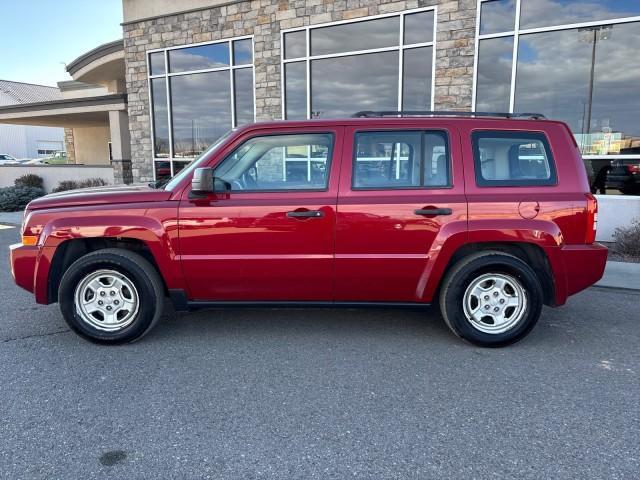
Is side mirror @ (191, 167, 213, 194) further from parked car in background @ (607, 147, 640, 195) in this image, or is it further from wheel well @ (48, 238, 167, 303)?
parked car in background @ (607, 147, 640, 195)

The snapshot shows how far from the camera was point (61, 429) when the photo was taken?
8.96 ft

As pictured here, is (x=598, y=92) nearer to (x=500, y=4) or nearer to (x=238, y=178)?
(x=500, y=4)

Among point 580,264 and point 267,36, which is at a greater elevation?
point 267,36

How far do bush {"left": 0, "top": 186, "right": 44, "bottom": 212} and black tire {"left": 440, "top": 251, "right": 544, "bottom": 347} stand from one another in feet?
46.1

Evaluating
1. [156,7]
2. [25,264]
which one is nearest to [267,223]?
[25,264]

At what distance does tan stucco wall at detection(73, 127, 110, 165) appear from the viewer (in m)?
26.9

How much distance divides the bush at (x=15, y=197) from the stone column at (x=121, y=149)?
2.53 m

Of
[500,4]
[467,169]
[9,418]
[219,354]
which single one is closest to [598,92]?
[500,4]

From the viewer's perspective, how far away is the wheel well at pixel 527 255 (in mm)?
3881

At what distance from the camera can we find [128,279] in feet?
12.7

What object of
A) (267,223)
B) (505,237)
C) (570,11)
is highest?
(570,11)

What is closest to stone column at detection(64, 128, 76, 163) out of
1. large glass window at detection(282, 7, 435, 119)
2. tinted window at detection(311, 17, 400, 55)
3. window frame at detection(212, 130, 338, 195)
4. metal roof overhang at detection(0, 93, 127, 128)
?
metal roof overhang at detection(0, 93, 127, 128)

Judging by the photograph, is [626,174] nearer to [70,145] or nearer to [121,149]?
[121,149]

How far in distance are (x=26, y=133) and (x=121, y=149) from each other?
47545 millimetres
